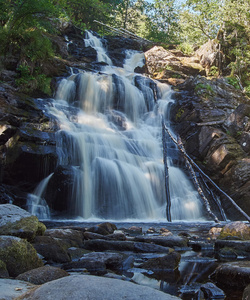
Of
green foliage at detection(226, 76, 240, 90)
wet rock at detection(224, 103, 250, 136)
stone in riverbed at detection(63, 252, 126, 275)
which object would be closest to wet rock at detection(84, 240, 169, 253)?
stone in riverbed at detection(63, 252, 126, 275)

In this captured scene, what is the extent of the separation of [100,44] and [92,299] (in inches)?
1098

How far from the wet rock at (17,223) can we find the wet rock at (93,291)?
8.35 feet

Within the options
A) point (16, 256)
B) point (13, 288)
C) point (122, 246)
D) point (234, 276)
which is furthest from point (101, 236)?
point (13, 288)

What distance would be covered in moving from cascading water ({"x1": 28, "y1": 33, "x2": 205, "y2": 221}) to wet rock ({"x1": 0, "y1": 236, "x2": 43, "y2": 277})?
7.18 meters

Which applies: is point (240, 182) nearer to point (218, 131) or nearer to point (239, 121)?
point (218, 131)

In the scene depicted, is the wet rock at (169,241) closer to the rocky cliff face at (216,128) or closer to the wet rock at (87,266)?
the wet rock at (87,266)

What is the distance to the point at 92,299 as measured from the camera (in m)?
1.92

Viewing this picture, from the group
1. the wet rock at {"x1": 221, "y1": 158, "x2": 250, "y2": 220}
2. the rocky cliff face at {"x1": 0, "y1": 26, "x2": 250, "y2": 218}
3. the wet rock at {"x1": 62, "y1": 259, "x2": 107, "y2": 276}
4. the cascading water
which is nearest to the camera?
the wet rock at {"x1": 62, "y1": 259, "x2": 107, "y2": 276}

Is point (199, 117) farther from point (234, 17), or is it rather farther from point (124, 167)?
point (234, 17)

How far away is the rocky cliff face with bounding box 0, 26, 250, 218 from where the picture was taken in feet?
36.4

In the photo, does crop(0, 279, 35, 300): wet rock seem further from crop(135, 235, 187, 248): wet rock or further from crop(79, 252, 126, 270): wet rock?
crop(135, 235, 187, 248): wet rock

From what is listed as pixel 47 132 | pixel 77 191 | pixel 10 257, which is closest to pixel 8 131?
pixel 47 132

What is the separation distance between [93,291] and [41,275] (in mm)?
1457

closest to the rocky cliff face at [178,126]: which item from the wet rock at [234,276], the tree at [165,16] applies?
the wet rock at [234,276]
